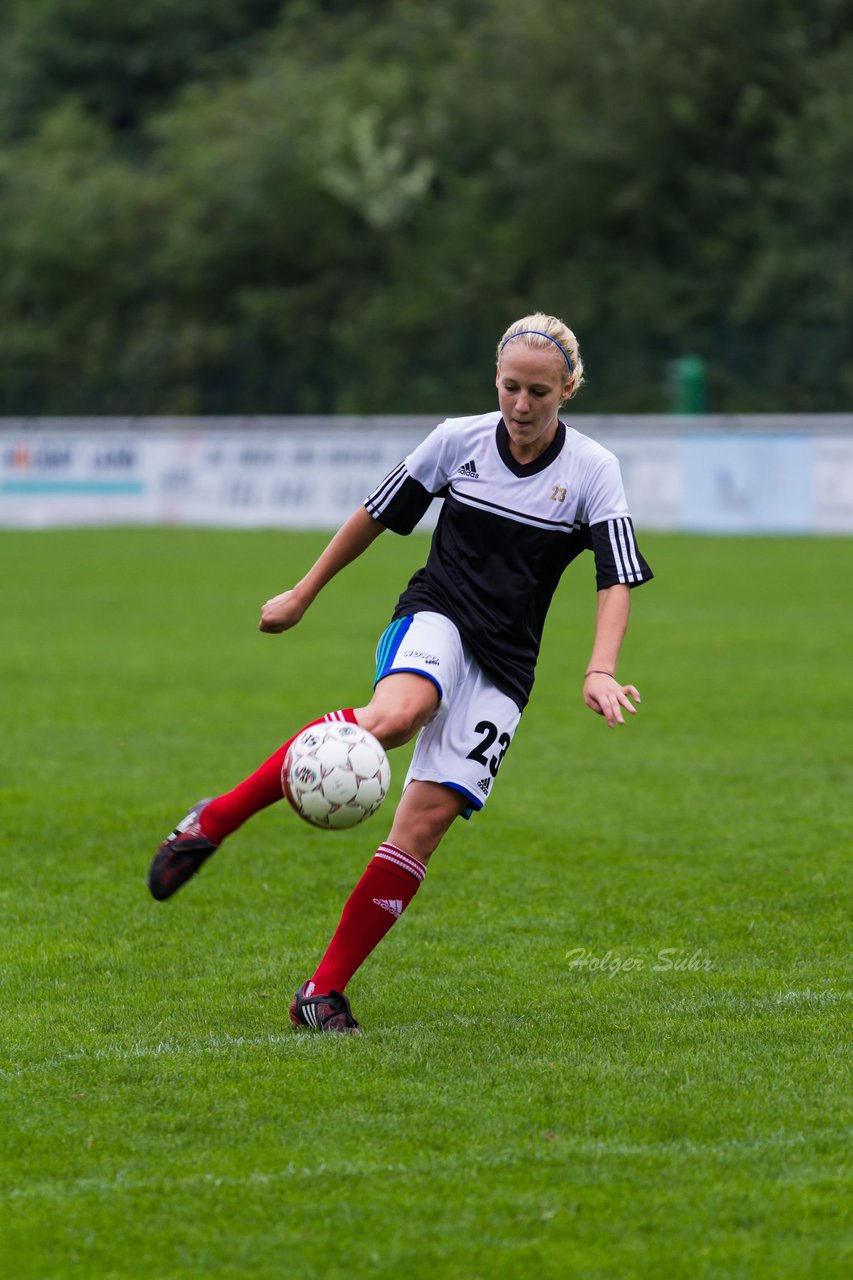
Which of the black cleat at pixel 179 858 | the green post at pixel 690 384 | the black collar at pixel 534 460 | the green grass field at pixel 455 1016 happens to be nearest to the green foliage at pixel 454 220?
the green post at pixel 690 384

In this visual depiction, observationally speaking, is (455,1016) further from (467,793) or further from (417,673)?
(417,673)

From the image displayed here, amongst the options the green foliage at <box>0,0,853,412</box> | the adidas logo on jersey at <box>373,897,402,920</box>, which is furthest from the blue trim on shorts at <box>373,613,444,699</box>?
the green foliage at <box>0,0,853,412</box>

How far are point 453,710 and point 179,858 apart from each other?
0.83 m

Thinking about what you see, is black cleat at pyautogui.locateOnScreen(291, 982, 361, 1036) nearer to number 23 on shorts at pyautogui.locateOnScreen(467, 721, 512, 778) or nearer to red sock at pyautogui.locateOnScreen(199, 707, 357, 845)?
red sock at pyautogui.locateOnScreen(199, 707, 357, 845)

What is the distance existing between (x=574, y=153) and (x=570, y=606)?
22.0 m

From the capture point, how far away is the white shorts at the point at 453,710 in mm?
4883

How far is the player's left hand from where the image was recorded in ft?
15.1

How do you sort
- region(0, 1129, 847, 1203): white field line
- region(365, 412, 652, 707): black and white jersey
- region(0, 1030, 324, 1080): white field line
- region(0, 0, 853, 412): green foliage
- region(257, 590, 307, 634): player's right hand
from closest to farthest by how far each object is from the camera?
region(0, 1129, 847, 1203): white field line < region(0, 1030, 324, 1080): white field line < region(365, 412, 652, 707): black and white jersey < region(257, 590, 307, 634): player's right hand < region(0, 0, 853, 412): green foliage

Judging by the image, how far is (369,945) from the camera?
4.95 metres

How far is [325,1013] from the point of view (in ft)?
15.8

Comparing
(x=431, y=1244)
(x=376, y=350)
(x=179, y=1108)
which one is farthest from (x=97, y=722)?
(x=376, y=350)

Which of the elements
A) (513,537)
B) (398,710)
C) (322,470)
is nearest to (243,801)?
(398,710)

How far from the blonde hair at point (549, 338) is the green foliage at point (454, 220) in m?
24.5

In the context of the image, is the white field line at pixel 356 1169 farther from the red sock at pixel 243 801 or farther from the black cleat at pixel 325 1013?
the red sock at pixel 243 801
